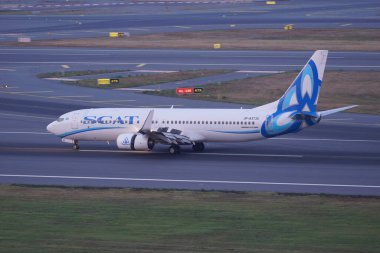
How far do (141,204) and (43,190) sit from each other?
5869 millimetres

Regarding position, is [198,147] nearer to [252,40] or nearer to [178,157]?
[178,157]

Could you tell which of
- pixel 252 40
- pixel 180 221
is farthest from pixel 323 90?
pixel 180 221

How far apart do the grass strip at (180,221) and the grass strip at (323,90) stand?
30233 millimetres

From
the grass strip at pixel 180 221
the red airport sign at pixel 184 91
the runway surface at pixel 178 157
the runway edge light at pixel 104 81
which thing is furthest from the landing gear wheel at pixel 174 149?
the runway edge light at pixel 104 81

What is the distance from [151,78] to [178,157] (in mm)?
34058

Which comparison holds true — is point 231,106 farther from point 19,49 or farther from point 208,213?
point 19,49

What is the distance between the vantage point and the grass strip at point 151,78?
7894 centimetres

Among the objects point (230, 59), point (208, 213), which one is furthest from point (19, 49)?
point (208, 213)

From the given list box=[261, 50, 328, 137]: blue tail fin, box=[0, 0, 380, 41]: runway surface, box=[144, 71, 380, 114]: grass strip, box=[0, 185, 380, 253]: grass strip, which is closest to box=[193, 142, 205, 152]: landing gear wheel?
box=[261, 50, 328, 137]: blue tail fin

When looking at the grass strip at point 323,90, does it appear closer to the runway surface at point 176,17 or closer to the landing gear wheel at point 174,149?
the landing gear wheel at point 174,149

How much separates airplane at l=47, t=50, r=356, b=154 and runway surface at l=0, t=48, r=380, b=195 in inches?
35.7

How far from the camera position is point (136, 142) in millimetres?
48844

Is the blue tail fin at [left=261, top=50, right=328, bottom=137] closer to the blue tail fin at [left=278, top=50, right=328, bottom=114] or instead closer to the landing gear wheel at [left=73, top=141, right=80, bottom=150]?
the blue tail fin at [left=278, top=50, right=328, bottom=114]

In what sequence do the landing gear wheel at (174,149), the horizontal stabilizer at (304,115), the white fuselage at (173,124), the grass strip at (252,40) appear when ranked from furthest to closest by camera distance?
the grass strip at (252,40) → the landing gear wheel at (174,149) → the white fuselage at (173,124) → the horizontal stabilizer at (304,115)
